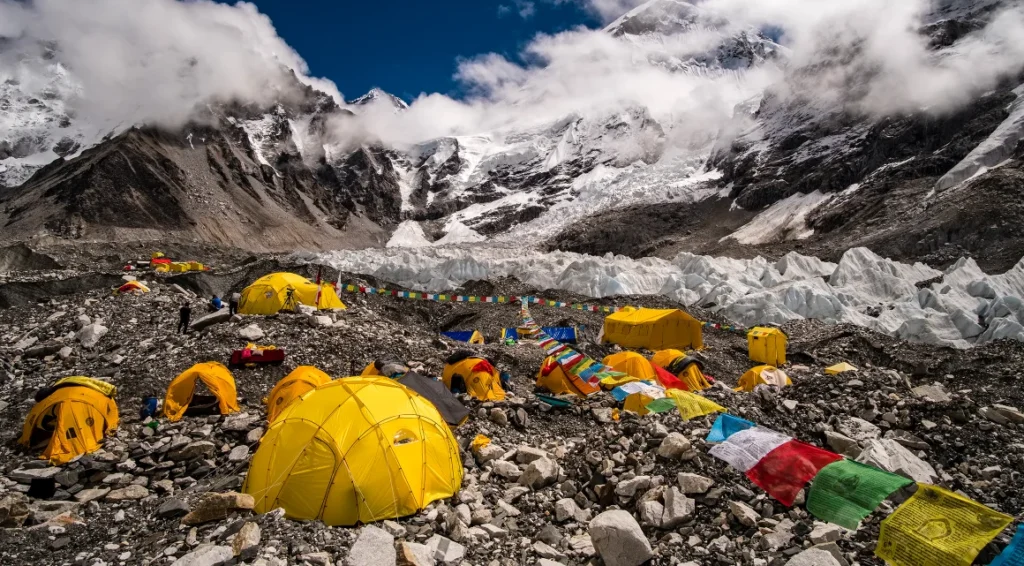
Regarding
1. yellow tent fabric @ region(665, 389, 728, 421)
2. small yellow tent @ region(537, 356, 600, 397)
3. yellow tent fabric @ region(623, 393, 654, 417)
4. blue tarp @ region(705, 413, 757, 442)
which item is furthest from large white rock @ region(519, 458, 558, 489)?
small yellow tent @ region(537, 356, 600, 397)

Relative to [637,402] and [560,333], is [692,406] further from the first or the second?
[560,333]

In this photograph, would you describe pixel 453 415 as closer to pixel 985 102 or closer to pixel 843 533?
pixel 843 533

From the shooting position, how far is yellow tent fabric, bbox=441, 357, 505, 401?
11289mm

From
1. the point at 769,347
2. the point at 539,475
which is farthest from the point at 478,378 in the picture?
the point at 769,347

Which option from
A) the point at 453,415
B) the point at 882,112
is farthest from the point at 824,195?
the point at 453,415

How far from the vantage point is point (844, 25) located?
11244 cm

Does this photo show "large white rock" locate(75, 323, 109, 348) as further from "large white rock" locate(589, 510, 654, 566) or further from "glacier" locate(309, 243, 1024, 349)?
"glacier" locate(309, 243, 1024, 349)

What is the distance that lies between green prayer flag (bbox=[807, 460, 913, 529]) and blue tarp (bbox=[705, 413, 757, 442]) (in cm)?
147

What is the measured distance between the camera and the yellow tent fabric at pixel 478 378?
11289mm

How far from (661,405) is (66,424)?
9.70 metres

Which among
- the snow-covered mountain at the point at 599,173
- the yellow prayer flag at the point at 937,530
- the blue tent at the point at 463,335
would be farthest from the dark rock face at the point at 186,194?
the yellow prayer flag at the point at 937,530

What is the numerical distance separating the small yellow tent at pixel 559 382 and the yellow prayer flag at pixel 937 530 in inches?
285

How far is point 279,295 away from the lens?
62.6ft

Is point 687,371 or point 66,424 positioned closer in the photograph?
point 66,424
